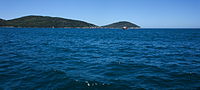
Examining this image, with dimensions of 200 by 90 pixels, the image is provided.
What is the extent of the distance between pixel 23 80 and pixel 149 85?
28.2ft

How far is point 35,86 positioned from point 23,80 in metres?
1.67

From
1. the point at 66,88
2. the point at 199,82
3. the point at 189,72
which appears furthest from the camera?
the point at 189,72


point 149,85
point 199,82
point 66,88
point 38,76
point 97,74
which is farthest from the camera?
point 97,74

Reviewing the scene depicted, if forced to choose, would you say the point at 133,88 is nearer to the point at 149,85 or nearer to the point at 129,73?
the point at 149,85

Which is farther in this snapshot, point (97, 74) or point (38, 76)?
point (97, 74)

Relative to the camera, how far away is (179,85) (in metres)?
9.07

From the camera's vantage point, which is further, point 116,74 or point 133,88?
point 116,74

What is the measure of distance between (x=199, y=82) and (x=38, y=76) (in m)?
11.7

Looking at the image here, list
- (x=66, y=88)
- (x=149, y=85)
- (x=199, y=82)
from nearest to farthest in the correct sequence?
(x=66, y=88) < (x=149, y=85) < (x=199, y=82)

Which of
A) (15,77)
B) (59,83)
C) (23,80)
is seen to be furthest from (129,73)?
(15,77)

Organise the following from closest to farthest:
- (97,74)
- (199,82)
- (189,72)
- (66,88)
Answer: (66,88) → (199,82) → (97,74) → (189,72)

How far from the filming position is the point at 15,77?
33.3ft

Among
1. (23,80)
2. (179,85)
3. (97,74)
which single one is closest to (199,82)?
(179,85)

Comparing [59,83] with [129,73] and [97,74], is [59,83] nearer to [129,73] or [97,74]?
[97,74]
